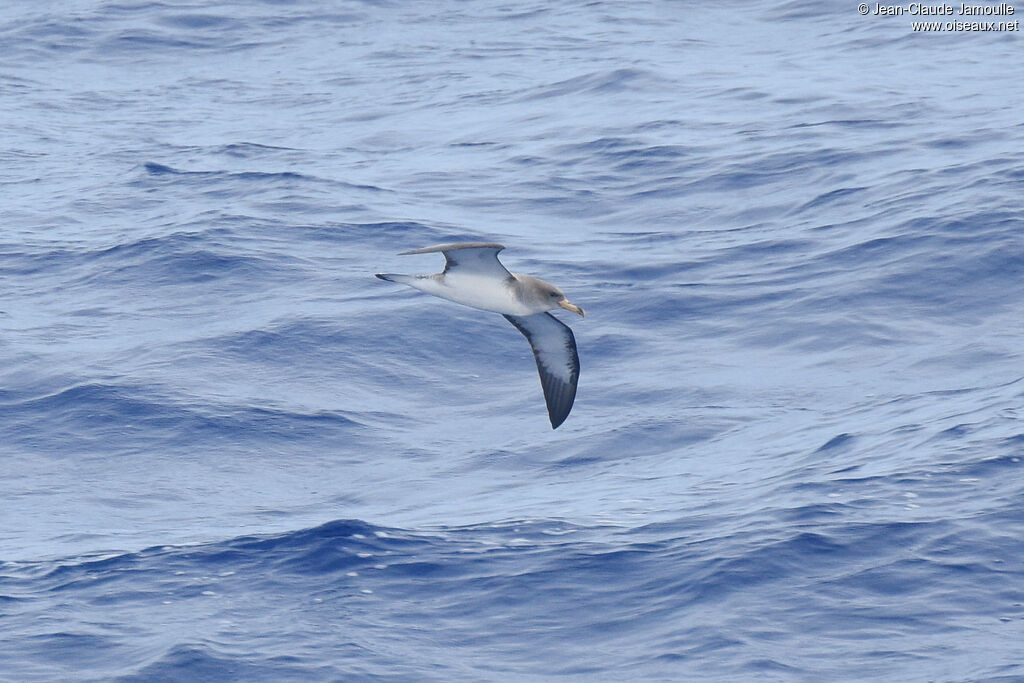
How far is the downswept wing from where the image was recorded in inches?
517

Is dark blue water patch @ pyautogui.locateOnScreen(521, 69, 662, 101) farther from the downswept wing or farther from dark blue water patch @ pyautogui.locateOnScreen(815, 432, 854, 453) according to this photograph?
the downswept wing

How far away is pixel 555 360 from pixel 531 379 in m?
4.02

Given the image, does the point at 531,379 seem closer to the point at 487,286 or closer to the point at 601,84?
the point at 487,286

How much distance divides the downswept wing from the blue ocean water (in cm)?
104

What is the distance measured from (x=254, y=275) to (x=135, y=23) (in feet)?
57.9

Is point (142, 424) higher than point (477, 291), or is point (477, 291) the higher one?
point (477, 291)

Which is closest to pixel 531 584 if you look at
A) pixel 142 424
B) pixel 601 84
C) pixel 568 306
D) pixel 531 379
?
pixel 568 306

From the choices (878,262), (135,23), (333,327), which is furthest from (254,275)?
(135,23)

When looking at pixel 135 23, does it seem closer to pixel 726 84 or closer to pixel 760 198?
pixel 726 84

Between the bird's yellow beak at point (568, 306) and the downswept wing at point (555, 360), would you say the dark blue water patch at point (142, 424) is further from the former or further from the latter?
the bird's yellow beak at point (568, 306)

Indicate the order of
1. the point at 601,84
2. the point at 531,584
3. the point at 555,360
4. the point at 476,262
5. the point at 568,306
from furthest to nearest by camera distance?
the point at 601,84 < the point at 555,360 < the point at 531,584 < the point at 568,306 < the point at 476,262

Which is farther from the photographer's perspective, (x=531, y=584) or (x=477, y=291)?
(x=531, y=584)

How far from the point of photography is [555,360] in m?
13.5

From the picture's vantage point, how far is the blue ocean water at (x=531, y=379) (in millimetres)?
11953
